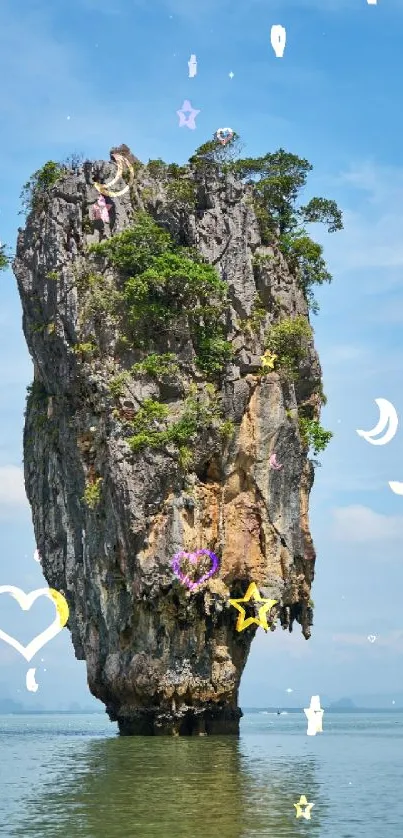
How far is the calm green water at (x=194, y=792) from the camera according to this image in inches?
593

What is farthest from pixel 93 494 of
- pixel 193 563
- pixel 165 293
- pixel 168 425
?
pixel 165 293

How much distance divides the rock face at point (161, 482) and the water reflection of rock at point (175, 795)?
3326 millimetres

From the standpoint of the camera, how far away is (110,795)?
59.0 feet

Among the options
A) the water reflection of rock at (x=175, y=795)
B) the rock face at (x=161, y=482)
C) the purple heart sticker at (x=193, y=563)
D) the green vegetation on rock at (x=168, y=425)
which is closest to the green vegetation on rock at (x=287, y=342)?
the rock face at (x=161, y=482)

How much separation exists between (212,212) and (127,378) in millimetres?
6172

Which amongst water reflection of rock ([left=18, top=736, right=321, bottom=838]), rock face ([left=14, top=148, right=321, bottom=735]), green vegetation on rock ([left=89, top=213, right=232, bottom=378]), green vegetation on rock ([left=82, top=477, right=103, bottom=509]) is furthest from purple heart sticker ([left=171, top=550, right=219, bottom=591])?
green vegetation on rock ([left=89, top=213, right=232, bottom=378])

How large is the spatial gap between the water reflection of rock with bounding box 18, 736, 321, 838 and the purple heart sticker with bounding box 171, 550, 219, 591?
410cm

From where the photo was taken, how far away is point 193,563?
1129 inches

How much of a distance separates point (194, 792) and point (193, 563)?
35.1 feet

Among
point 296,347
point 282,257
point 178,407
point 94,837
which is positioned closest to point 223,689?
point 178,407

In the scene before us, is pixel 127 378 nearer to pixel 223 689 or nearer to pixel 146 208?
pixel 146 208

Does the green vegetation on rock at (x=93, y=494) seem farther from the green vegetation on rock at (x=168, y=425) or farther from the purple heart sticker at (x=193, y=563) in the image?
the purple heart sticker at (x=193, y=563)

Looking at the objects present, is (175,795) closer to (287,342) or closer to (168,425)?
(168,425)

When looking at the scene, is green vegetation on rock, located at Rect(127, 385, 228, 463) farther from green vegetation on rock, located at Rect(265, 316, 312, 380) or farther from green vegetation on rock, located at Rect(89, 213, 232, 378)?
green vegetation on rock, located at Rect(265, 316, 312, 380)
